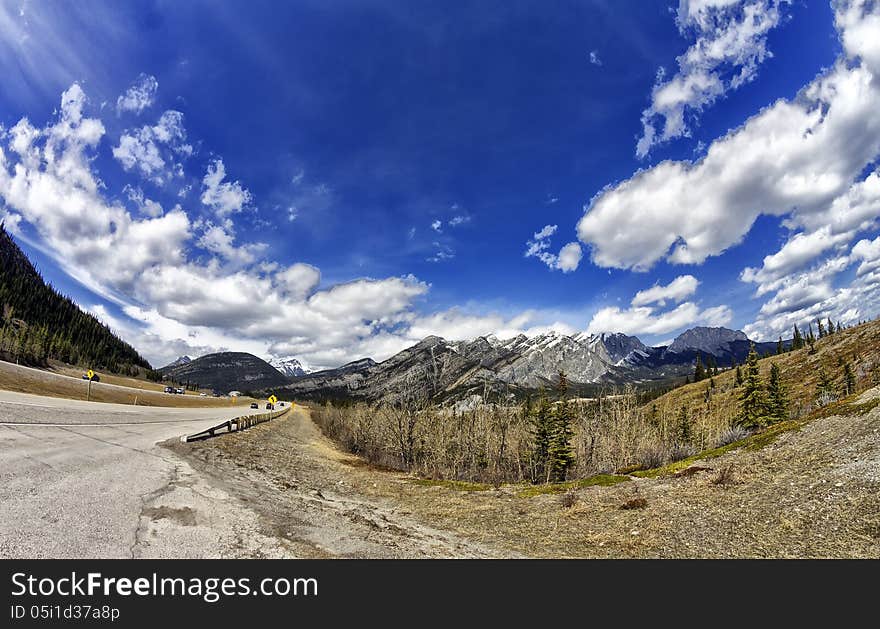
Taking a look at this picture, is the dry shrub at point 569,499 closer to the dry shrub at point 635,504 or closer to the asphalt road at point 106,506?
the dry shrub at point 635,504

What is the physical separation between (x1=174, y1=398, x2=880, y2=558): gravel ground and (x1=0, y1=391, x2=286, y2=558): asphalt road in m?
1.28

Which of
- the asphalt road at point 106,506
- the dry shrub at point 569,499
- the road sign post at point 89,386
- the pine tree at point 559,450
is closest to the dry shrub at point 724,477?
the dry shrub at point 569,499

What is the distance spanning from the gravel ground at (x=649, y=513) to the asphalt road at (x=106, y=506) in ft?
4.20

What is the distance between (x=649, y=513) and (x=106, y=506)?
17.5 m

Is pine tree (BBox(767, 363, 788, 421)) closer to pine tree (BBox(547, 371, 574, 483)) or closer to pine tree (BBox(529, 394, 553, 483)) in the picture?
pine tree (BBox(547, 371, 574, 483))

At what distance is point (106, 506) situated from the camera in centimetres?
1012

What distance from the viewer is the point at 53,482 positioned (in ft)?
36.8

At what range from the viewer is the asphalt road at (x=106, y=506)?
7852mm
